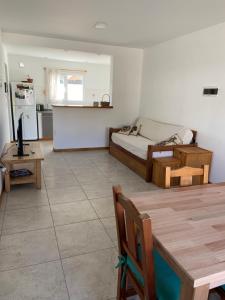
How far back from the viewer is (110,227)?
95.0 inches

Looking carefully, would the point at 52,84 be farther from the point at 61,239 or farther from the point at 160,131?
the point at 61,239

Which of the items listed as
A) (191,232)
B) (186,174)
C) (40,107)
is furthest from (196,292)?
(40,107)

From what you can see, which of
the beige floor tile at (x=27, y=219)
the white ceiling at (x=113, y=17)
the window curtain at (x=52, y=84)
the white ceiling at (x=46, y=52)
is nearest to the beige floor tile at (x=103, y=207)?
the beige floor tile at (x=27, y=219)

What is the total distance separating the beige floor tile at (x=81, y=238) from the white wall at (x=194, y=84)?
81.8 inches

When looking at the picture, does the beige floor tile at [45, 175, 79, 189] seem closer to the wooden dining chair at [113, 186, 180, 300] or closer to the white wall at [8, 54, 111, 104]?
the wooden dining chair at [113, 186, 180, 300]

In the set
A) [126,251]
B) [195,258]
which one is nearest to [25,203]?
[126,251]

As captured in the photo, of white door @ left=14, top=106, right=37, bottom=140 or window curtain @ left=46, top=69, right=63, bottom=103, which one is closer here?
white door @ left=14, top=106, right=37, bottom=140

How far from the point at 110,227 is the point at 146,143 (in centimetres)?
217

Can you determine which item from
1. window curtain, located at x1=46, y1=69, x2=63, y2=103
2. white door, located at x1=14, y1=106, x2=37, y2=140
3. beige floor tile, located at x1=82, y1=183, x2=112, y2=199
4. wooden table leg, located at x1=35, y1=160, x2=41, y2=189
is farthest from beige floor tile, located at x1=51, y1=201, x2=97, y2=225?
window curtain, located at x1=46, y1=69, x2=63, y2=103

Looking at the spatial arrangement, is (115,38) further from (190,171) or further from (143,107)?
(190,171)

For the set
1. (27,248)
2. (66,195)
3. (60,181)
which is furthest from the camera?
(60,181)

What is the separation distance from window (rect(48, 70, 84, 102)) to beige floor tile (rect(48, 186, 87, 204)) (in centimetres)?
448

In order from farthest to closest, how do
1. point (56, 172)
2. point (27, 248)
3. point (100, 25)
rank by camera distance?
point (56, 172) < point (100, 25) < point (27, 248)

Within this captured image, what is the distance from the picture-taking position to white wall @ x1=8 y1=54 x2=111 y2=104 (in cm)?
647
